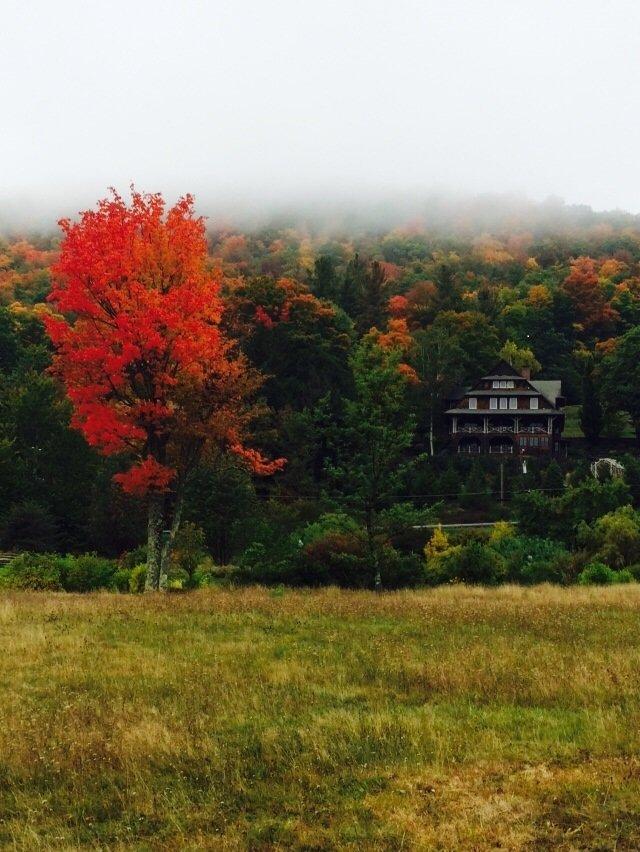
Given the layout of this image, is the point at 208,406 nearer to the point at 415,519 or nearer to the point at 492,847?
the point at 415,519

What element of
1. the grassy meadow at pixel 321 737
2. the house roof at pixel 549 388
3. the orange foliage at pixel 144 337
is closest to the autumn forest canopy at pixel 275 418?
the orange foliage at pixel 144 337

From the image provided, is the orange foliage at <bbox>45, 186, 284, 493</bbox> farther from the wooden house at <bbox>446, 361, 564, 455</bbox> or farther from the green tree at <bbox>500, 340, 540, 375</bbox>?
the green tree at <bbox>500, 340, 540, 375</bbox>

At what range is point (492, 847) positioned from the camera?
5562 millimetres

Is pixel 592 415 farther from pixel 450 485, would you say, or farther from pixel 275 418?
pixel 275 418

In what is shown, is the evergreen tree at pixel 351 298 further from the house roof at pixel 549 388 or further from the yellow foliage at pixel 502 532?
the yellow foliage at pixel 502 532

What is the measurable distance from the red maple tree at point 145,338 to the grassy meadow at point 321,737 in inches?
305

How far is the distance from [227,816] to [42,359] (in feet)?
213

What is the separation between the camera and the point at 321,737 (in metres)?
7.96

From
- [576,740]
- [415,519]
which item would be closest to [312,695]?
[576,740]

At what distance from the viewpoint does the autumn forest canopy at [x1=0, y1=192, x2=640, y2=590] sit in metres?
21.2

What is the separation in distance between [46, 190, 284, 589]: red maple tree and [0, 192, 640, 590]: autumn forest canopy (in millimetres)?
63

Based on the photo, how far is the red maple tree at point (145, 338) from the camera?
20.7m

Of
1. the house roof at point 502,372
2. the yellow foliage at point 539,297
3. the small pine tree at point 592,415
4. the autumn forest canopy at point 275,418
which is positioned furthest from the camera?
the yellow foliage at point 539,297

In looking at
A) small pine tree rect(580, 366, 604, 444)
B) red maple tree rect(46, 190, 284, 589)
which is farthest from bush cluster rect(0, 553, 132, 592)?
small pine tree rect(580, 366, 604, 444)
